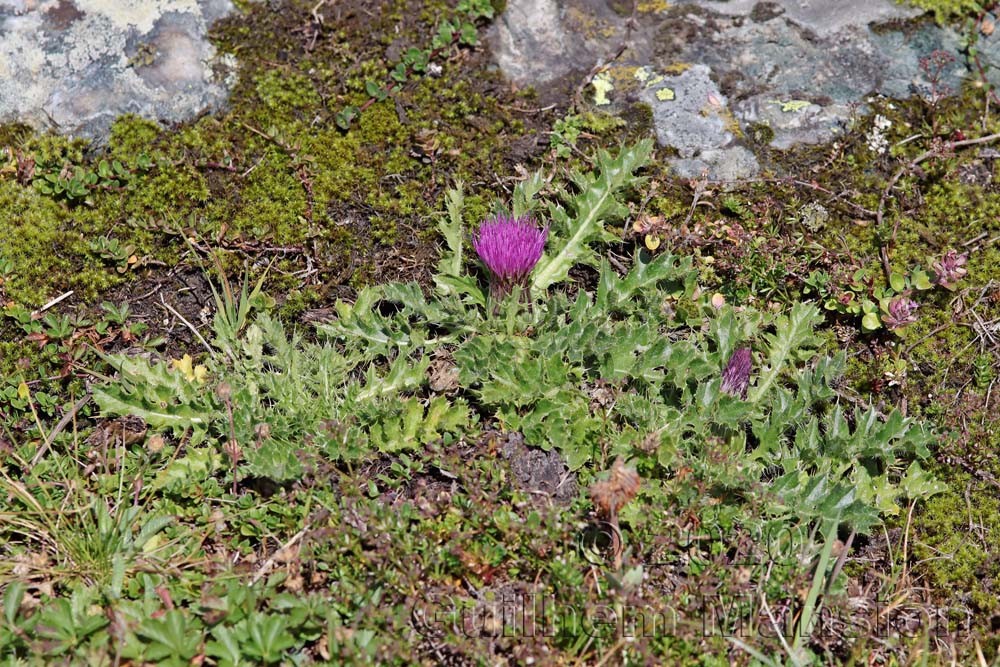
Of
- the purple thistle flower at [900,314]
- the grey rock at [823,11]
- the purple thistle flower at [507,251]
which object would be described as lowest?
the purple thistle flower at [900,314]

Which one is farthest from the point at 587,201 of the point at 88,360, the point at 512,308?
the point at 88,360

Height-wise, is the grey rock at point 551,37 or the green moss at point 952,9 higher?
the grey rock at point 551,37

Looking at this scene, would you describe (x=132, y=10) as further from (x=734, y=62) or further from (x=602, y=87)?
(x=734, y=62)

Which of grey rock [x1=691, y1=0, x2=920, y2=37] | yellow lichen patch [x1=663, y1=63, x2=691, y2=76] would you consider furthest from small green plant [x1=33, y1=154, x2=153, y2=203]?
grey rock [x1=691, y1=0, x2=920, y2=37]

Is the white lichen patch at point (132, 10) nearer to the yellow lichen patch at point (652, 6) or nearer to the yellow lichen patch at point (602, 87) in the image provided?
the yellow lichen patch at point (602, 87)

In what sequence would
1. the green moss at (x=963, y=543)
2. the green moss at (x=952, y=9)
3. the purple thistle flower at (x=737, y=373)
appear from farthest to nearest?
the green moss at (x=952, y=9) → the purple thistle flower at (x=737, y=373) → the green moss at (x=963, y=543)

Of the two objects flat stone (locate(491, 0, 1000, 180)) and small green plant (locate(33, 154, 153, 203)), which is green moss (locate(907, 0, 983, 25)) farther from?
small green plant (locate(33, 154, 153, 203))

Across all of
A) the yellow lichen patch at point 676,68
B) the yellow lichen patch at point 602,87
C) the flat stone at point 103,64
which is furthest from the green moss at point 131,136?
the yellow lichen patch at point 676,68
